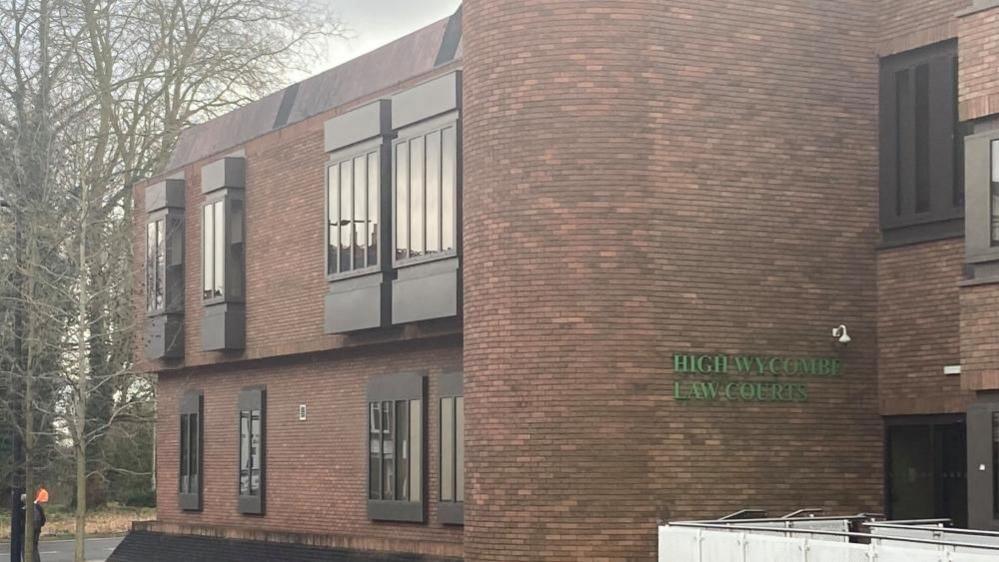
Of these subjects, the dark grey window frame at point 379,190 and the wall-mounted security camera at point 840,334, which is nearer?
the wall-mounted security camera at point 840,334

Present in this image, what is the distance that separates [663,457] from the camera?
63.6ft

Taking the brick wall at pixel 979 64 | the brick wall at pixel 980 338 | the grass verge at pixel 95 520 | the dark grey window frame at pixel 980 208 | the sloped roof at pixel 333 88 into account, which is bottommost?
the grass verge at pixel 95 520

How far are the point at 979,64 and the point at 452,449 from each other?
360 inches

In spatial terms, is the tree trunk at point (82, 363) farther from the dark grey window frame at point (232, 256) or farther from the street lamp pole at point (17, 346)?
the dark grey window frame at point (232, 256)

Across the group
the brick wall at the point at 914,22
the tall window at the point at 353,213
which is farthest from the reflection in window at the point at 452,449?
the brick wall at the point at 914,22

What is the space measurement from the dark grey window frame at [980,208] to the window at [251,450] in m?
14.6

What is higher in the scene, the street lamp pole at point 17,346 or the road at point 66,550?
the street lamp pole at point 17,346

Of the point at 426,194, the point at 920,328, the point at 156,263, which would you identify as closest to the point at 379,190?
the point at 426,194

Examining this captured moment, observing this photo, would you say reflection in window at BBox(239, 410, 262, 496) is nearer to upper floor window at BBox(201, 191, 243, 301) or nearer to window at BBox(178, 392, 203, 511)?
window at BBox(178, 392, 203, 511)

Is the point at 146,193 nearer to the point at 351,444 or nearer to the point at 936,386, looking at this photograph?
the point at 351,444

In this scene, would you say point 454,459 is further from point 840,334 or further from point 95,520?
point 95,520

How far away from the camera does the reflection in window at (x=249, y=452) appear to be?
96.7ft

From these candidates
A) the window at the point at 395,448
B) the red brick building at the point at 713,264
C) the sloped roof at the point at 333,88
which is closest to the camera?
the red brick building at the point at 713,264

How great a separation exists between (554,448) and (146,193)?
16.0 meters
